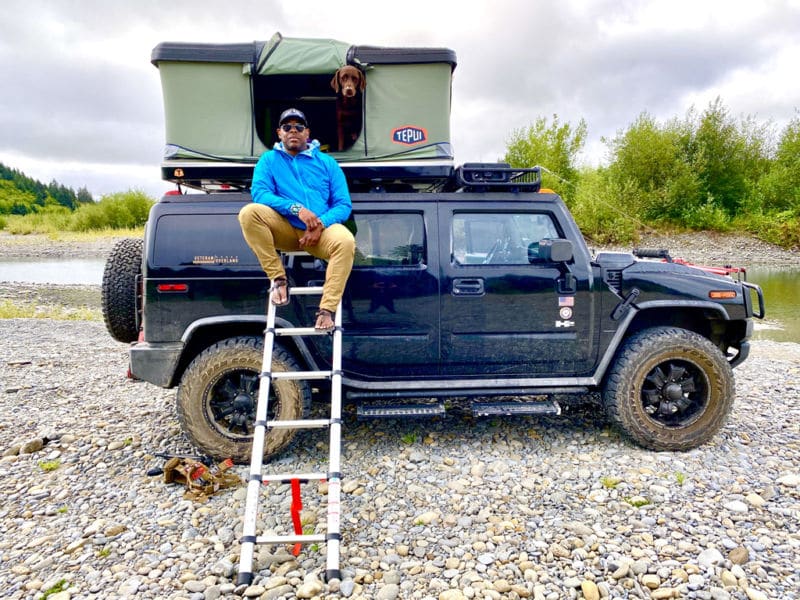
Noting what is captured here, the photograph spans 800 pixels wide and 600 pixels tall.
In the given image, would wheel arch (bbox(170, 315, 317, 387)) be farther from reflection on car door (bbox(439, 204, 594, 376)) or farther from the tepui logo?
the tepui logo

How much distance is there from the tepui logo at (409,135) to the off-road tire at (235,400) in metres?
1.98

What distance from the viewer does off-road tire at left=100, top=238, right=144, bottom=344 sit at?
4133 mm

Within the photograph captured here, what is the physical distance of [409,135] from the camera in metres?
4.09

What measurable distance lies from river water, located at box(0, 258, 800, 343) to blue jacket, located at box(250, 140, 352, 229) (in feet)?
35.7

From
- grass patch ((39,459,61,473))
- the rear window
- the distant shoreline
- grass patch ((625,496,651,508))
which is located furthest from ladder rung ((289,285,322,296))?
the distant shoreline

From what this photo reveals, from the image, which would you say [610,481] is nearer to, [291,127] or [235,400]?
[235,400]

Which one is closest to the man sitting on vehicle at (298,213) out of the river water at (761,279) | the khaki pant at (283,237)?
the khaki pant at (283,237)

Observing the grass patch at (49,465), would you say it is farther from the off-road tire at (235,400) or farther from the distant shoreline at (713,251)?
the distant shoreline at (713,251)

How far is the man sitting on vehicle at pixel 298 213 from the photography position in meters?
3.59

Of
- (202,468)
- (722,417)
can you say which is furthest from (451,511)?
(722,417)

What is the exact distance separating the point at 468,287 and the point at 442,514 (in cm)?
174

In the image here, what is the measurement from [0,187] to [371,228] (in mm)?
116793

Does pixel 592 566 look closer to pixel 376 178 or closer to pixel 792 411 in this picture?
pixel 376 178

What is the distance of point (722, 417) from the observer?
409 centimetres
